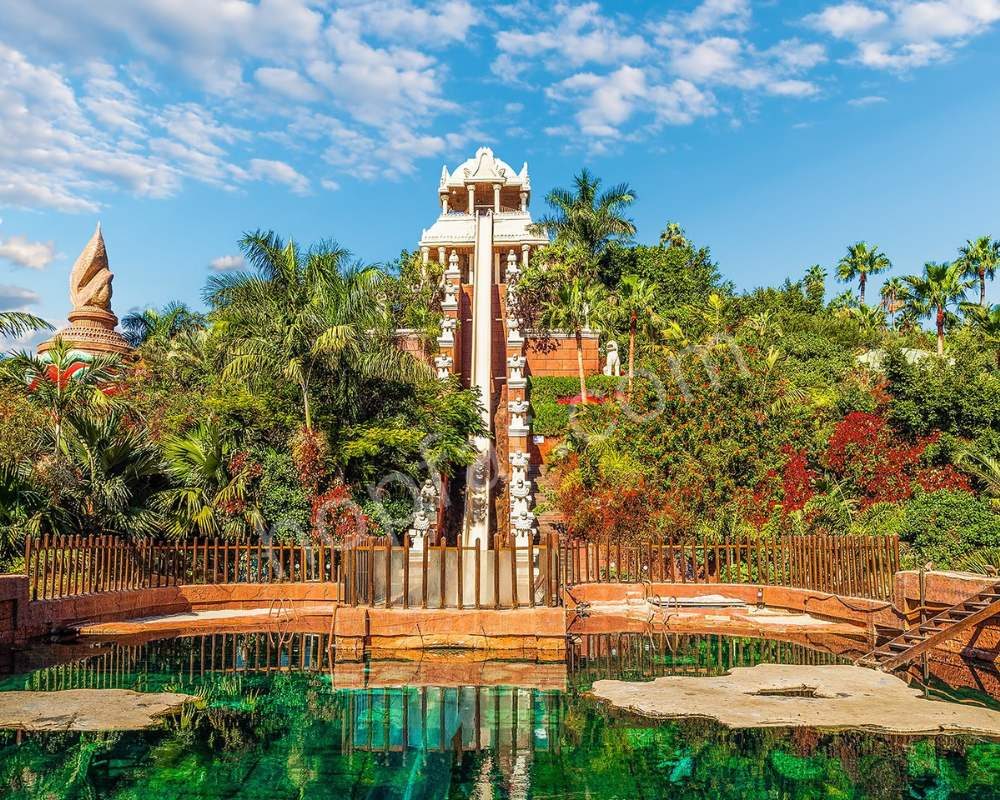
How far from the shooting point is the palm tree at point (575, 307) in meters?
34.8

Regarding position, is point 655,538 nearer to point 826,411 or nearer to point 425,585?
point 826,411

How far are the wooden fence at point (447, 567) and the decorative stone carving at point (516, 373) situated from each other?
12.4 meters

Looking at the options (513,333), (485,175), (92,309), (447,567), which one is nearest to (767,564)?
(447,567)

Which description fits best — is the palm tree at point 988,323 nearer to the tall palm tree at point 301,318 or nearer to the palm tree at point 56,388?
the tall palm tree at point 301,318

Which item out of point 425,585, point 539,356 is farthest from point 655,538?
point 539,356

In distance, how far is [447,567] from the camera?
12508 millimetres

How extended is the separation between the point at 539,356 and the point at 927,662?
2748 cm

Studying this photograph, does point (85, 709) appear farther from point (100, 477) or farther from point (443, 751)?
point (100, 477)

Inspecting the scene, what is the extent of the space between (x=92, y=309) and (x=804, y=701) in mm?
31626

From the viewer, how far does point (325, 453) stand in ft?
59.8

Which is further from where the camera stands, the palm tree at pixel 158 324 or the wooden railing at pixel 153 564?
the palm tree at pixel 158 324

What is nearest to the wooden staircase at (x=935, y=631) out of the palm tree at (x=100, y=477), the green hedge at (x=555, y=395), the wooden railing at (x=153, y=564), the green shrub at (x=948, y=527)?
the green shrub at (x=948, y=527)

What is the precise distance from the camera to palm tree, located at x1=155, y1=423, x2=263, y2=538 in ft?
55.9

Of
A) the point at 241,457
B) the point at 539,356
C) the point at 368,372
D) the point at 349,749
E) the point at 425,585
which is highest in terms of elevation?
the point at 539,356
